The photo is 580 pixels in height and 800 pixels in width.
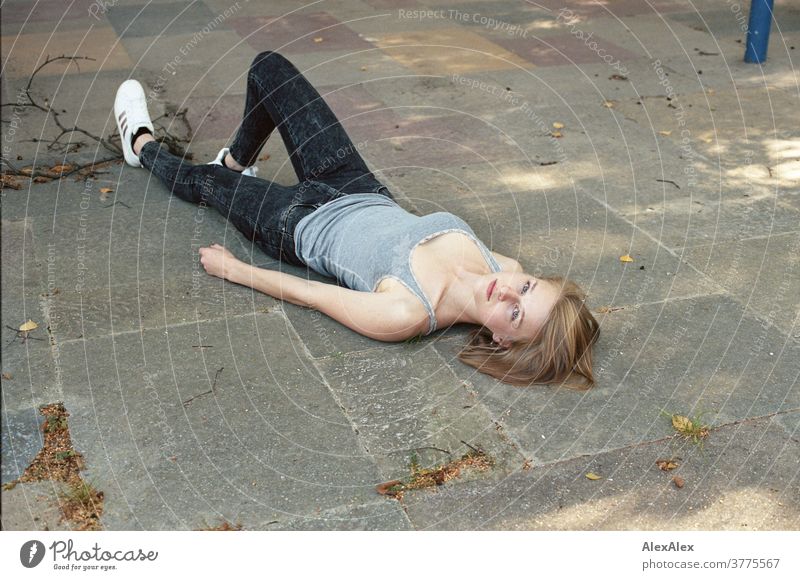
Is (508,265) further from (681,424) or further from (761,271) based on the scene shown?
(761,271)

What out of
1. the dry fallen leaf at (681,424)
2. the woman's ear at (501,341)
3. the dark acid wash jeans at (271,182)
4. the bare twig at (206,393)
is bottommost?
the dry fallen leaf at (681,424)

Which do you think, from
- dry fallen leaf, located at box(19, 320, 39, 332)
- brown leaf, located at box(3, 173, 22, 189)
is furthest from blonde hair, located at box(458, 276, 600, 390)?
brown leaf, located at box(3, 173, 22, 189)

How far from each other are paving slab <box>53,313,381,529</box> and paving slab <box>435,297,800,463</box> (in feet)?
2.01

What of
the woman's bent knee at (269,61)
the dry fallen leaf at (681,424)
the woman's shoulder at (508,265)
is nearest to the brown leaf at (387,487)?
the dry fallen leaf at (681,424)

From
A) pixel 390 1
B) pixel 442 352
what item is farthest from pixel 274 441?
pixel 390 1

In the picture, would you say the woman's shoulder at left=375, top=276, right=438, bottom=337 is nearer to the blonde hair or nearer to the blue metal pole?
the blonde hair

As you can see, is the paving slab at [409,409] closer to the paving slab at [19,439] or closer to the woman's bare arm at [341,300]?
the woman's bare arm at [341,300]

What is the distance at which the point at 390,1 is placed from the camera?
10.0 meters

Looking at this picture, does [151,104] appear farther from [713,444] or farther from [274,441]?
[713,444]

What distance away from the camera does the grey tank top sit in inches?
155

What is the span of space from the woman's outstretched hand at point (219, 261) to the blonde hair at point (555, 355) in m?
1.23

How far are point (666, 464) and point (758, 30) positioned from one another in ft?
18.0

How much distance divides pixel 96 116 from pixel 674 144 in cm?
372

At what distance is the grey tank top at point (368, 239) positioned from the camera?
155 inches
